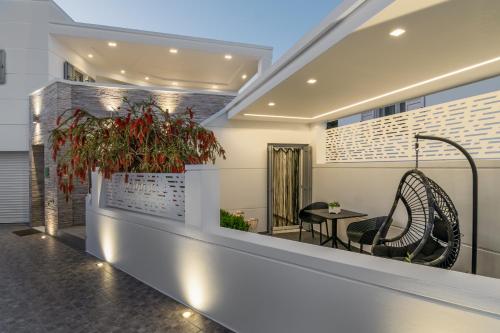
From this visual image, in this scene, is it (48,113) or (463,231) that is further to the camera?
(48,113)

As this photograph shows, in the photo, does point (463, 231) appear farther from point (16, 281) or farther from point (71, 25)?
point (71, 25)

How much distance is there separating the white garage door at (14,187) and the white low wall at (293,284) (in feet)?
21.5

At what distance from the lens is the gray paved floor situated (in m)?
2.86

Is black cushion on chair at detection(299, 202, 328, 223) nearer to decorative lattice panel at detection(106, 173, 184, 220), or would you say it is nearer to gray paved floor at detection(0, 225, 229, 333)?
decorative lattice panel at detection(106, 173, 184, 220)

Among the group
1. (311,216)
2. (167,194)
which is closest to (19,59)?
(167,194)

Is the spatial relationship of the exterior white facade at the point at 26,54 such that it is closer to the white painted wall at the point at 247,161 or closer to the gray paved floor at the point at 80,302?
the white painted wall at the point at 247,161

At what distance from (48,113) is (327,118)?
251 inches

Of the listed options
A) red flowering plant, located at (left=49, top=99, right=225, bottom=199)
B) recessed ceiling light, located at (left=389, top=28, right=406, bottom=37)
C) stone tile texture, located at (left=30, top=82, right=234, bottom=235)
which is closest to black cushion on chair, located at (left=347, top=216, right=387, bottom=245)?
red flowering plant, located at (left=49, top=99, right=225, bottom=199)

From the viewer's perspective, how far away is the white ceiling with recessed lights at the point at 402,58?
2.20 m

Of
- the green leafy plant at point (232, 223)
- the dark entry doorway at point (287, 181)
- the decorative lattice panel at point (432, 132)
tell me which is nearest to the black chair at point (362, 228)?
the decorative lattice panel at point (432, 132)

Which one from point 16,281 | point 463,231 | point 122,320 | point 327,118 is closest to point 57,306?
point 122,320

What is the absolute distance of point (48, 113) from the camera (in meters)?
6.88

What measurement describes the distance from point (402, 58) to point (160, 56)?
808 cm

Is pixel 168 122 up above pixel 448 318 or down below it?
above
